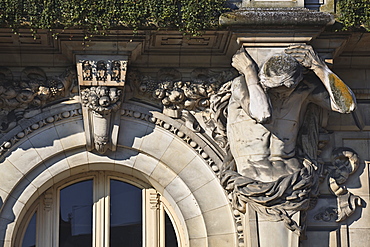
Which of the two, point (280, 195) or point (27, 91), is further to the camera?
point (27, 91)

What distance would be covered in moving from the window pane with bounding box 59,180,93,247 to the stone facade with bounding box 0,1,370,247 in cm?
11

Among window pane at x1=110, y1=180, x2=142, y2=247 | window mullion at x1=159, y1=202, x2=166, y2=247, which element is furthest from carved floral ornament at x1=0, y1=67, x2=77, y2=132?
window mullion at x1=159, y1=202, x2=166, y2=247

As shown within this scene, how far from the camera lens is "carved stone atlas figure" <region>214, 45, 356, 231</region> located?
1114cm

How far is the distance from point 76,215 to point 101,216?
34 cm

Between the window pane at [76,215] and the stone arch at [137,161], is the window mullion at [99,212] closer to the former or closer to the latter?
the window pane at [76,215]

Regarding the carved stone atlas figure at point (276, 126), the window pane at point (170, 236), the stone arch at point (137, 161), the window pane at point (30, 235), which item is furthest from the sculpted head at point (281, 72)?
the window pane at point (30, 235)

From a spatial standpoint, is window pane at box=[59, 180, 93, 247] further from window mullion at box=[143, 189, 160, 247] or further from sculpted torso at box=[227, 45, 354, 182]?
sculpted torso at box=[227, 45, 354, 182]

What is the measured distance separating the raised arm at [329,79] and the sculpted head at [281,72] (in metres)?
0.19

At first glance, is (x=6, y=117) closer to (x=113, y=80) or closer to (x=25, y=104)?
(x=25, y=104)

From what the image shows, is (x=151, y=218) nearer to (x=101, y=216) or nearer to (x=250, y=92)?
(x=101, y=216)

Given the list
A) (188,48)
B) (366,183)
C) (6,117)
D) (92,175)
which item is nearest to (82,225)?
(92,175)

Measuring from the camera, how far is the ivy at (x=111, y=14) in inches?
443

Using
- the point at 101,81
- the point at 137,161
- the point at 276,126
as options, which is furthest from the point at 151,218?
the point at 276,126

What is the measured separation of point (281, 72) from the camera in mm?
11109
